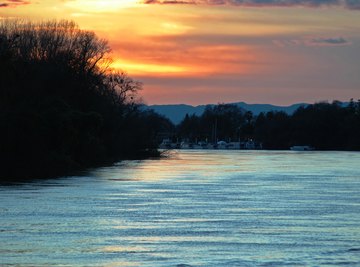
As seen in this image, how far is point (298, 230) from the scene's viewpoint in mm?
29156

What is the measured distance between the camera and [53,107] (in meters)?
67.2

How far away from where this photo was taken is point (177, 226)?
30094mm

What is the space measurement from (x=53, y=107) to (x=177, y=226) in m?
38.4

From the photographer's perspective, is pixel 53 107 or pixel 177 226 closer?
pixel 177 226

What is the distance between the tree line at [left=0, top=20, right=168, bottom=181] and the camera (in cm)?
6284

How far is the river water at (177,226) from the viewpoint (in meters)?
22.9

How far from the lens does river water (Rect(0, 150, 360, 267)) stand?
22.9 metres

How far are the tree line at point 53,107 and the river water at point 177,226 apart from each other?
43.4 ft

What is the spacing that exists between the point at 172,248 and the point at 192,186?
29061mm

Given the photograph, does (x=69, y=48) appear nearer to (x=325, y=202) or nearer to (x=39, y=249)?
(x=325, y=202)

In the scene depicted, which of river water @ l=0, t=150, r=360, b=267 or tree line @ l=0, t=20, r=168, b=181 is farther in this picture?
tree line @ l=0, t=20, r=168, b=181

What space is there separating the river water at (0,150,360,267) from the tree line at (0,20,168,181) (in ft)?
43.4

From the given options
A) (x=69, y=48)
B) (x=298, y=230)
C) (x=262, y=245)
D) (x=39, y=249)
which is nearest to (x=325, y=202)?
(x=298, y=230)

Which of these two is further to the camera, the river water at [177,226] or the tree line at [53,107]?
the tree line at [53,107]
